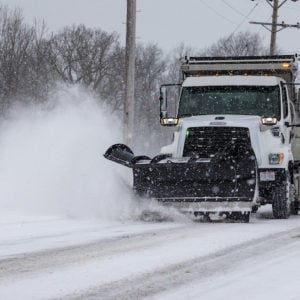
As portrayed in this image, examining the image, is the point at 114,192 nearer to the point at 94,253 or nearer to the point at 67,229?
the point at 67,229

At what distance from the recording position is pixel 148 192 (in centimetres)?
1305

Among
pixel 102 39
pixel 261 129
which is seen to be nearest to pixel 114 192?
pixel 261 129

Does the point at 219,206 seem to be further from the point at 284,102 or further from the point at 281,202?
the point at 284,102

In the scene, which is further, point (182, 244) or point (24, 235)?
point (24, 235)

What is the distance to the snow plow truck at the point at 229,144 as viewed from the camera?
499 inches

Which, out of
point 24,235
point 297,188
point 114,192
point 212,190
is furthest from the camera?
point 297,188

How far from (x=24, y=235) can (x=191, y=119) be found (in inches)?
192

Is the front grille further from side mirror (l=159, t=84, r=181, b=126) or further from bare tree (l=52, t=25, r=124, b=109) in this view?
bare tree (l=52, t=25, r=124, b=109)

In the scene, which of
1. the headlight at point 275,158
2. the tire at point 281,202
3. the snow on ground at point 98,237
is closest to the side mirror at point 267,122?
the headlight at point 275,158

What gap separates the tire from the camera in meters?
13.9

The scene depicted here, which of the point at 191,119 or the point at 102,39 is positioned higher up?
the point at 102,39

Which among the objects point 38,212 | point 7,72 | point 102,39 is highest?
point 102,39

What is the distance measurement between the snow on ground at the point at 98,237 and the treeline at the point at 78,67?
33252 mm

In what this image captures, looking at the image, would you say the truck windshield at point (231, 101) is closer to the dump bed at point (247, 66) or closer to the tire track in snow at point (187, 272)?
the dump bed at point (247, 66)
